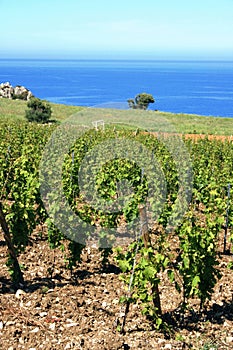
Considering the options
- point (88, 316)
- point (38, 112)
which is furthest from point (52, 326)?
point (38, 112)

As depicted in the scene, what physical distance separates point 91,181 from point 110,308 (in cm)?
486

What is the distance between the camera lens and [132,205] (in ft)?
24.8

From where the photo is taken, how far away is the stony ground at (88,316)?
517 centimetres

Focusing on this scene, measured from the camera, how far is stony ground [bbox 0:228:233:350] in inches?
203

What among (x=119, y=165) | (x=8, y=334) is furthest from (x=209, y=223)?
(x=119, y=165)

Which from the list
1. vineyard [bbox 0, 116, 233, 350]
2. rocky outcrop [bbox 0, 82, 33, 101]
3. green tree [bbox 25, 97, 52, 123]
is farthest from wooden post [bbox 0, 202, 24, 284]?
rocky outcrop [bbox 0, 82, 33, 101]

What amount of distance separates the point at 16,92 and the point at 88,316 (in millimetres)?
66166

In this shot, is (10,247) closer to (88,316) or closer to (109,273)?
(88,316)

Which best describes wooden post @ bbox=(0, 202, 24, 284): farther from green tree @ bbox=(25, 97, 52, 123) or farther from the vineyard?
green tree @ bbox=(25, 97, 52, 123)

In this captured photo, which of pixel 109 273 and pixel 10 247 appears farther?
pixel 109 273

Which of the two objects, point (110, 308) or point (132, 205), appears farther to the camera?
point (132, 205)

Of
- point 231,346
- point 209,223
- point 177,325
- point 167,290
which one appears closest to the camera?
point 231,346

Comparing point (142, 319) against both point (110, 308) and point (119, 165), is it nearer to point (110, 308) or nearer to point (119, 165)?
point (110, 308)

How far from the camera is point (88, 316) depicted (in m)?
5.73
